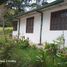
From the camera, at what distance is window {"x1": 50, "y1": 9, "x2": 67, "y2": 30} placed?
13.2 metres

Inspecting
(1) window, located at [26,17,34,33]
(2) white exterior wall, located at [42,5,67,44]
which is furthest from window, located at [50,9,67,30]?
(1) window, located at [26,17,34,33]

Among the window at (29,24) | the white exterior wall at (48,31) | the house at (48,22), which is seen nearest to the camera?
the house at (48,22)

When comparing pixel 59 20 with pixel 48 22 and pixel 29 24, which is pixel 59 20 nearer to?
pixel 48 22

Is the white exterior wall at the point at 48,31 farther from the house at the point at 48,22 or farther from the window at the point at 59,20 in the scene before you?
the window at the point at 59,20

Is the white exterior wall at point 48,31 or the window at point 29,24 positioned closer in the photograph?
the white exterior wall at point 48,31

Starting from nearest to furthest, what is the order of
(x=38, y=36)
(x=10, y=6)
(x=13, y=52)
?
(x=13, y=52), (x=38, y=36), (x=10, y=6)

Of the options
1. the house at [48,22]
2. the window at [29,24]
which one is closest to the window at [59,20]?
the house at [48,22]

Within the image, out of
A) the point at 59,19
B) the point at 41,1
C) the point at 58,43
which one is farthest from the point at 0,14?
the point at 58,43

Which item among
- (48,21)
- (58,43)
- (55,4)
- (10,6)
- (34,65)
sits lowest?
(34,65)

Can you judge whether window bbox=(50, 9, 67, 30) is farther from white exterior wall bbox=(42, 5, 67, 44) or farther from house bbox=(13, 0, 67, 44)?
white exterior wall bbox=(42, 5, 67, 44)

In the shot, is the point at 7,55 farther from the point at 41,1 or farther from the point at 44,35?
the point at 41,1

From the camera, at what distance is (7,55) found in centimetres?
625

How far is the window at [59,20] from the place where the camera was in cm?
1317

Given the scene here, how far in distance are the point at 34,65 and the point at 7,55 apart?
0.90m
